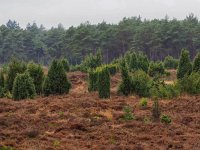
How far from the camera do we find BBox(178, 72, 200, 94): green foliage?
2506 centimetres

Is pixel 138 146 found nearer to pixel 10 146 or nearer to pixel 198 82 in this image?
pixel 10 146

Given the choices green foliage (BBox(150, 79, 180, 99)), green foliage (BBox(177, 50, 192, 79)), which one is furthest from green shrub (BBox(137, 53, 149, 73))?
green foliage (BBox(150, 79, 180, 99))

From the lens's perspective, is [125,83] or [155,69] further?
[155,69]

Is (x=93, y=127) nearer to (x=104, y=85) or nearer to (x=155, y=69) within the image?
(x=104, y=85)

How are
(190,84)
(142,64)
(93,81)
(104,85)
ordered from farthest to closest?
(142,64) → (93,81) → (190,84) → (104,85)

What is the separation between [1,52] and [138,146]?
83.1 meters

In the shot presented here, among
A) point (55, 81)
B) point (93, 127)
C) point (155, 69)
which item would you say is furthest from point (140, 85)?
point (155, 69)

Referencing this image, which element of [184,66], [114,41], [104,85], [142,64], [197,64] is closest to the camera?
[104,85]

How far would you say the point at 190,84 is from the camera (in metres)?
25.1

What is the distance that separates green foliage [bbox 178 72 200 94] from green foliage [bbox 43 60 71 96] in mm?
7278

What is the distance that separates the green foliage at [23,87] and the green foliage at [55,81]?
1725 mm

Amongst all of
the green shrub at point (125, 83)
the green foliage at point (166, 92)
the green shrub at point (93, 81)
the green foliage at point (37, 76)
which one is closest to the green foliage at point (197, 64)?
the green foliage at point (166, 92)

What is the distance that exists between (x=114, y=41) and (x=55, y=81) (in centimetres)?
5695

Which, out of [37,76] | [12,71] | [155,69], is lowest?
[37,76]
